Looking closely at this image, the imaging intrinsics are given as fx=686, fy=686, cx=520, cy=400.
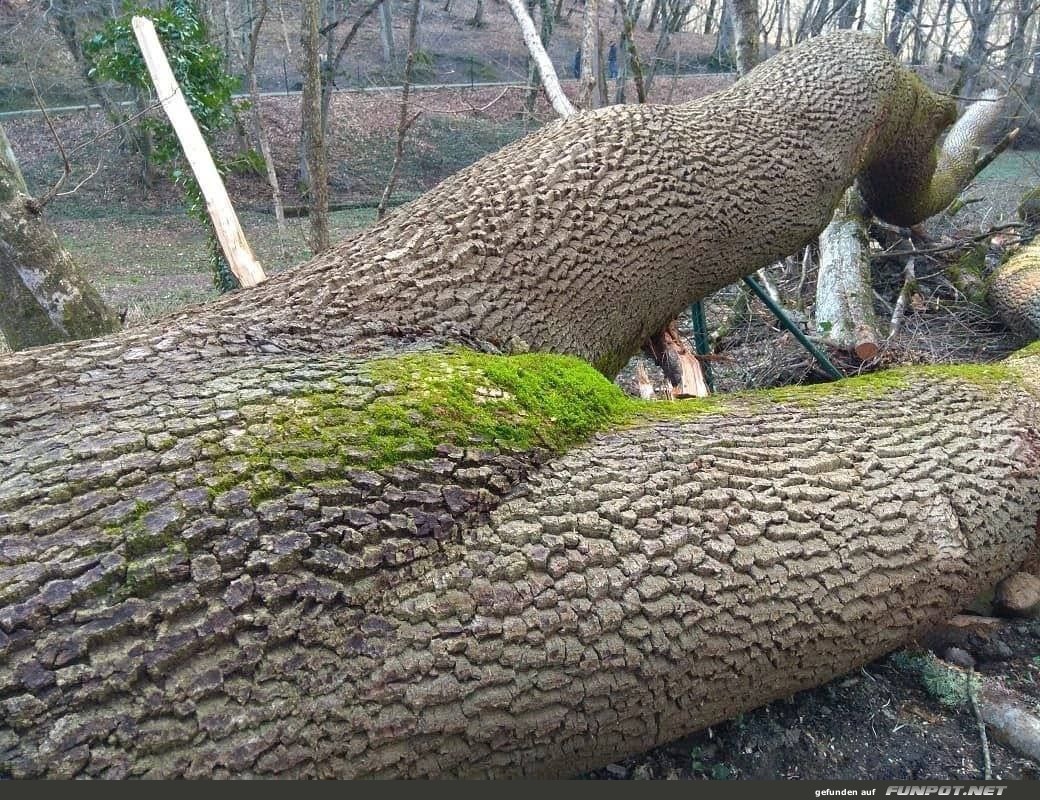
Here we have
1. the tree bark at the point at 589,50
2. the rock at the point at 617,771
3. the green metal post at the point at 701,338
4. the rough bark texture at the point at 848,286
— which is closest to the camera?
the rock at the point at 617,771

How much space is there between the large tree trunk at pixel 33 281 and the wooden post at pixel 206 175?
1.01 meters

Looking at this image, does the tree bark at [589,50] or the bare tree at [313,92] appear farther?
the tree bark at [589,50]

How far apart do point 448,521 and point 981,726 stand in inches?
Answer: 72.1

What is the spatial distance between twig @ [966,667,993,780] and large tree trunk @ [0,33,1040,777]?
26 cm

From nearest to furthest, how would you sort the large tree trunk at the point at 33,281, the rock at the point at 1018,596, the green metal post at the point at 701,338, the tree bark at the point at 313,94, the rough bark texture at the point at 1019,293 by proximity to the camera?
the rock at the point at 1018,596 → the large tree trunk at the point at 33,281 → the green metal post at the point at 701,338 → the rough bark texture at the point at 1019,293 → the tree bark at the point at 313,94

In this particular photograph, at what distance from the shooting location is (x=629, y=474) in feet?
6.93

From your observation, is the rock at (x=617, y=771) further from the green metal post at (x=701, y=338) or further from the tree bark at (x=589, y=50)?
the tree bark at (x=589, y=50)

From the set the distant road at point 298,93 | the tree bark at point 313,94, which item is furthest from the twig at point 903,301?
the distant road at point 298,93

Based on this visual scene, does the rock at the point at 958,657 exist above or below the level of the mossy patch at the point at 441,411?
below

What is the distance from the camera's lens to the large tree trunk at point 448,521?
4.81 feet

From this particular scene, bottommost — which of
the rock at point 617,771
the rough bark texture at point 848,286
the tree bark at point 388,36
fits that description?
the rock at point 617,771

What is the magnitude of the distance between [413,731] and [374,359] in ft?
3.70

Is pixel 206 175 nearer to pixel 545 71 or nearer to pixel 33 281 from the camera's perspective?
pixel 33 281

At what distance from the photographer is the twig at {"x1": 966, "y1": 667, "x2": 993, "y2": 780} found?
2039 mm
